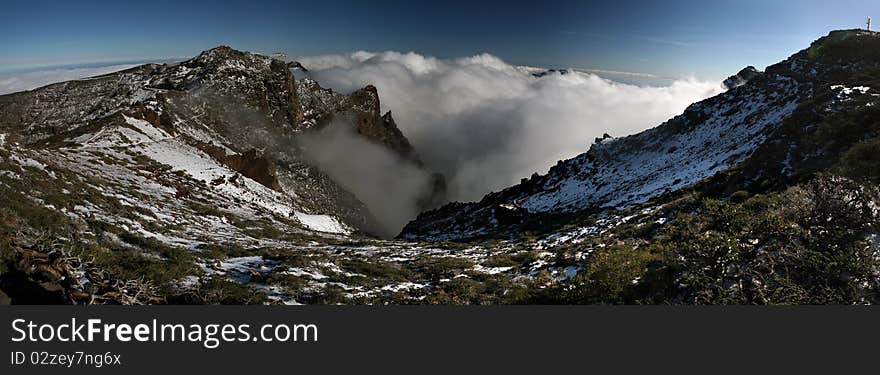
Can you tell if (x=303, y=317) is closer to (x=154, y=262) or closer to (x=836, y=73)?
(x=154, y=262)

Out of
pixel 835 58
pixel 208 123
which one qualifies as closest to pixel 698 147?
pixel 835 58

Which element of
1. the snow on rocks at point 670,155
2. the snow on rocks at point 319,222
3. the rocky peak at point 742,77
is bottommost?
the snow on rocks at point 319,222

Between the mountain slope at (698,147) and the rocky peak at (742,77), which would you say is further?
the rocky peak at (742,77)

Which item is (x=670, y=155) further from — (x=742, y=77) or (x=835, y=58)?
(x=742, y=77)

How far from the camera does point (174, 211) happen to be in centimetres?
2462

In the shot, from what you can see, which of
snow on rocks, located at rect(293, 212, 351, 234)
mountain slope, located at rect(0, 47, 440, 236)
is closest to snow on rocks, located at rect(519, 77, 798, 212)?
snow on rocks, located at rect(293, 212, 351, 234)

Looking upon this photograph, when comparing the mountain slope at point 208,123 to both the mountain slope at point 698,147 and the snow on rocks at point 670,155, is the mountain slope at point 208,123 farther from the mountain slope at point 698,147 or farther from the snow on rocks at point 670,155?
the snow on rocks at point 670,155

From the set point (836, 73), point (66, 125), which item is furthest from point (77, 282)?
point (66, 125)

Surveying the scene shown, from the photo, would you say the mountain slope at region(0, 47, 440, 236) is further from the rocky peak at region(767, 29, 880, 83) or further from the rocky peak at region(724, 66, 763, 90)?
the rocky peak at region(724, 66, 763, 90)

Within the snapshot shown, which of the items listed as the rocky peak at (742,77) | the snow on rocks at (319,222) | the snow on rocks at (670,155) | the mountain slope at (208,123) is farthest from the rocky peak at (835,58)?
the mountain slope at (208,123)

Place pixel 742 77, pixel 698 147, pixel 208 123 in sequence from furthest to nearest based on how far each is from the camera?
pixel 208 123, pixel 742 77, pixel 698 147

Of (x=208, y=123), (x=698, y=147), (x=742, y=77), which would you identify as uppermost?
(x=742, y=77)

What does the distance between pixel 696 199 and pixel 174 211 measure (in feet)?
105

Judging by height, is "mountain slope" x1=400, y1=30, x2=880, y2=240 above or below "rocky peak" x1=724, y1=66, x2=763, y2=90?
below
